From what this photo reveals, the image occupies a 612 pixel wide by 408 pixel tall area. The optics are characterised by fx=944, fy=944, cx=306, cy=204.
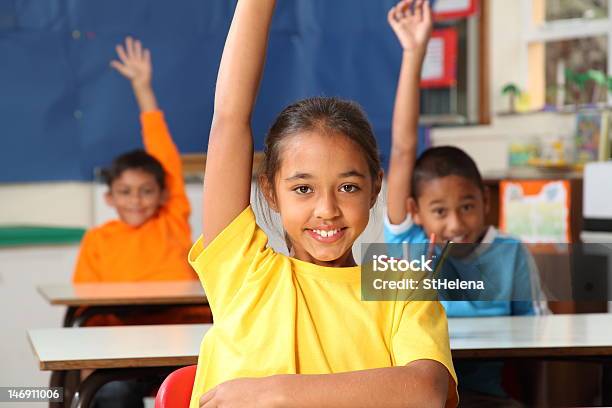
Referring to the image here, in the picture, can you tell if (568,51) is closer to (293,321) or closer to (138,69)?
(138,69)

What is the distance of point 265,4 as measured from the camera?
125 cm

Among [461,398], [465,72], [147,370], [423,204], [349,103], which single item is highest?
[465,72]

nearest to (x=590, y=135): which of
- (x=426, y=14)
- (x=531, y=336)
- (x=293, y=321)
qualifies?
(x=426, y=14)

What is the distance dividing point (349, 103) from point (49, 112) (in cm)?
273

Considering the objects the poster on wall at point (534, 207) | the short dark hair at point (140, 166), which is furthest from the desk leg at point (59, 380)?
the poster on wall at point (534, 207)

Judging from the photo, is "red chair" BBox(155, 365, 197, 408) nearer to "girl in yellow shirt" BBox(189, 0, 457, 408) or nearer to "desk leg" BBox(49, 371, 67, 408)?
"girl in yellow shirt" BBox(189, 0, 457, 408)

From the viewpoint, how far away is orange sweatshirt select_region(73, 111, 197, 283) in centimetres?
321

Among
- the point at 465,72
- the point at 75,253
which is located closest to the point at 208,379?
the point at 75,253

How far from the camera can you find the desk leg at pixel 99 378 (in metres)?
1.62

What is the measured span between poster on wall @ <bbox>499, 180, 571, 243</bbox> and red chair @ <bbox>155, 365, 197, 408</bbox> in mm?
2707

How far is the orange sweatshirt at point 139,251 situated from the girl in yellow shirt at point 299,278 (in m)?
1.98

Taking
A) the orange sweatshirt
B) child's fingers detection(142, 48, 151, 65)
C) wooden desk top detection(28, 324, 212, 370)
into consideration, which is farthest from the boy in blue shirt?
child's fingers detection(142, 48, 151, 65)

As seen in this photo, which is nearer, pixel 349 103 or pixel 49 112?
pixel 349 103

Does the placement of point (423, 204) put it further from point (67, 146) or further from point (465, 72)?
point (465, 72)
